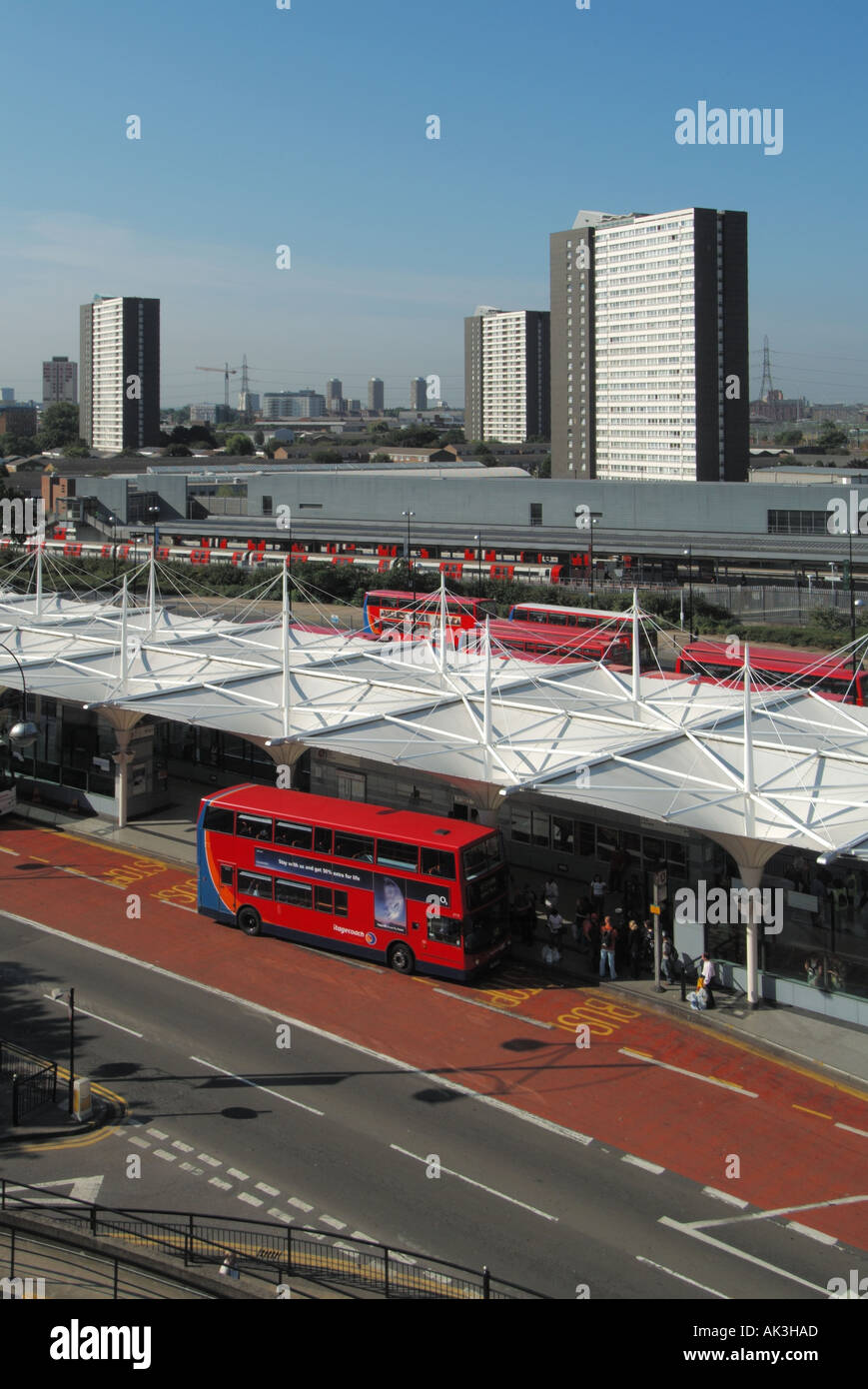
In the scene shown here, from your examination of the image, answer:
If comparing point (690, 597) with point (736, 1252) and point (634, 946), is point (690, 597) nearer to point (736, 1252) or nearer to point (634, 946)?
point (634, 946)

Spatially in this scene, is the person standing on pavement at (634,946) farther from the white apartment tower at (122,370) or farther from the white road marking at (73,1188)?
the white apartment tower at (122,370)

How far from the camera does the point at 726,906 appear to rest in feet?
63.2

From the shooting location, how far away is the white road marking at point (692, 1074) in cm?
1523

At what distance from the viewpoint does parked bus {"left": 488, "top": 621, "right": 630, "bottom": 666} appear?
40219 mm

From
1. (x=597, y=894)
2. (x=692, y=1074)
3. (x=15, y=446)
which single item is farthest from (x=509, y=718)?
(x=15, y=446)

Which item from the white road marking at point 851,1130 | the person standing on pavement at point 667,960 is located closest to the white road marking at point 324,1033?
the white road marking at point 851,1130

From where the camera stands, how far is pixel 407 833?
18.4 metres

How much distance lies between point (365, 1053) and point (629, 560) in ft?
175

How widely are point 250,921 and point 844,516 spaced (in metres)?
56.4

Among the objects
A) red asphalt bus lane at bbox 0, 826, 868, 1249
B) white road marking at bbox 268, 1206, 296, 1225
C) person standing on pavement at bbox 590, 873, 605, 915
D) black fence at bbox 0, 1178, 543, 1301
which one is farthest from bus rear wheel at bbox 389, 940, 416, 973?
black fence at bbox 0, 1178, 543, 1301

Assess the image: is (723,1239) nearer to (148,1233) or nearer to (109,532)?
(148,1233)
